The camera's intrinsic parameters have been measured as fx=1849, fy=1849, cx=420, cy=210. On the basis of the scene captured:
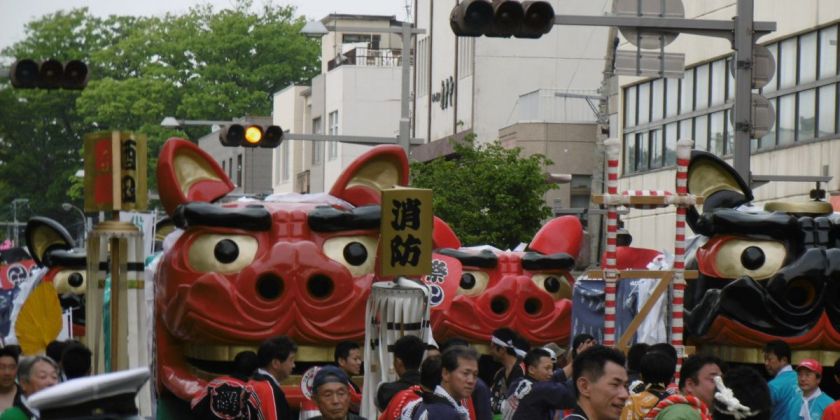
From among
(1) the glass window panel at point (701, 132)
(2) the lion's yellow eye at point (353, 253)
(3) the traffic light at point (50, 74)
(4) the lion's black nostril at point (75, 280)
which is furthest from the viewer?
(1) the glass window panel at point (701, 132)

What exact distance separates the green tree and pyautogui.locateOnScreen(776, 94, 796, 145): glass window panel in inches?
208

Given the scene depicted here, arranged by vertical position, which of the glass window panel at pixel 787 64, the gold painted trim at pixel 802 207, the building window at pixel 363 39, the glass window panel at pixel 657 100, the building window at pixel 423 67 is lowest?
the gold painted trim at pixel 802 207

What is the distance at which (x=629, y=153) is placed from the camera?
43281 mm

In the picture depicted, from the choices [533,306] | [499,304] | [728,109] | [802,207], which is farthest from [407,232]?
[728,109]

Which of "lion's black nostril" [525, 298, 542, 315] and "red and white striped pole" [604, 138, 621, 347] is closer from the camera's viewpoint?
"red and white striped pole" [604, 138, 621, 347]

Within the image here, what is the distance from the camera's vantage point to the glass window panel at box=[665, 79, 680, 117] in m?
40.3

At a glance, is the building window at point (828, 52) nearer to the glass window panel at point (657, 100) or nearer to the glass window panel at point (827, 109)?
the glass window panel at point (827, 109)

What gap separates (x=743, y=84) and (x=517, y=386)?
612 centimetres

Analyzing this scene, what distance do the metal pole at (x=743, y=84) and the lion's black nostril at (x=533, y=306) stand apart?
151 inches

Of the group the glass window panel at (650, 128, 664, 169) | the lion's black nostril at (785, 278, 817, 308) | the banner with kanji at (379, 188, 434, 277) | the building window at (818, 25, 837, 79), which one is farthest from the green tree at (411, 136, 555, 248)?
the banner with kanji at (379, 188, 434, 277)

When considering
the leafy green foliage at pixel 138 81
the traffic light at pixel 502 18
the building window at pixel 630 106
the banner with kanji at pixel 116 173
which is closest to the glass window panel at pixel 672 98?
the building window at pixel 630 106

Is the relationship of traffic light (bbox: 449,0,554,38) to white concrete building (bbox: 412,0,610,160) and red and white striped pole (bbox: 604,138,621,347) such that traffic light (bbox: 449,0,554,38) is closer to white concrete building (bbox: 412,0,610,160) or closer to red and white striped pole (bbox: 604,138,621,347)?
red and white striped pole (bbox: 604,138,621,347)

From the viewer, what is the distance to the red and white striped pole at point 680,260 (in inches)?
564

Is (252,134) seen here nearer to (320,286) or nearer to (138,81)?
(320,286)
